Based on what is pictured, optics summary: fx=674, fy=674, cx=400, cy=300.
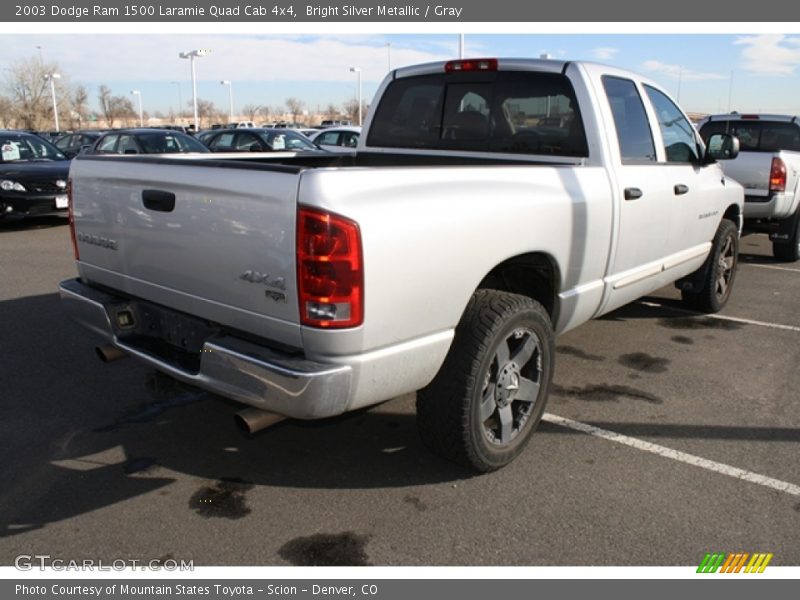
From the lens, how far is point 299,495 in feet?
10.7

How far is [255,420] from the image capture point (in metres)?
2.79

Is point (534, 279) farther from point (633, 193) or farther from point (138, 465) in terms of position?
point (138, 465)

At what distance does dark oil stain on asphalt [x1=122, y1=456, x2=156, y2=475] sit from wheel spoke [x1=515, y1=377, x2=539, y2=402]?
1.96 metres

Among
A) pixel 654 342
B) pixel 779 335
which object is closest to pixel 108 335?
pixel 654 342

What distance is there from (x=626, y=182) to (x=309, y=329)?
8.02 feet

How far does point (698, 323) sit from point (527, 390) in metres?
3.33

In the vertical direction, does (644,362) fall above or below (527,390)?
below

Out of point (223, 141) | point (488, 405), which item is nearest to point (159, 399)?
point (488, 405)

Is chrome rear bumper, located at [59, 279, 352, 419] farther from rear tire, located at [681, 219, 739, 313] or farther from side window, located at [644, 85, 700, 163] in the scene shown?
rear tire, located at [681, 219, 739, 313]

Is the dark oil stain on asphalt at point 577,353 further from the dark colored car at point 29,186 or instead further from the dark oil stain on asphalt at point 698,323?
the dark colored car at point 29,186

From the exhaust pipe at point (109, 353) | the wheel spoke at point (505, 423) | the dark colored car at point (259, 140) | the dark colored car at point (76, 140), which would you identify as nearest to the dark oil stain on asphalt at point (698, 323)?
the wheel spoke at point (505, 423)

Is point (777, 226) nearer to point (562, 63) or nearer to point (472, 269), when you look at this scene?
point (562, 63)

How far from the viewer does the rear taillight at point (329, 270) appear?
2.48m

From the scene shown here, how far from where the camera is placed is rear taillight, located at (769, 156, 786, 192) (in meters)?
8.48
